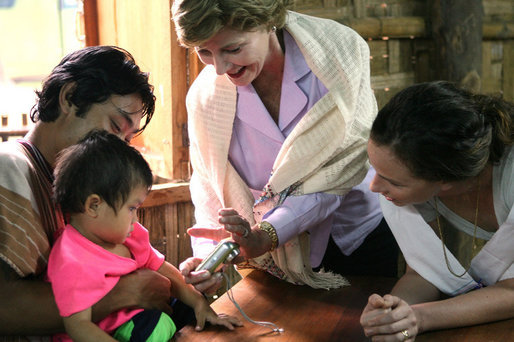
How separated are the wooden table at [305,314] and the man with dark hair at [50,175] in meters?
0.21

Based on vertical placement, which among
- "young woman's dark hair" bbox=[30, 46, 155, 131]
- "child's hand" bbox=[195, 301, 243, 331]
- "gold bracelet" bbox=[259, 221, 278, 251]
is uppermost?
"young woman's dark hair" bbox=[30, 46, 155, 131]

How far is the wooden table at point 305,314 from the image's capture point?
1.55 metres

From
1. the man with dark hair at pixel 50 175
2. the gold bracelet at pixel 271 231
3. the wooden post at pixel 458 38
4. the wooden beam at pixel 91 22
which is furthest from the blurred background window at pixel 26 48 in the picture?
the wooden post at pixel 458 38

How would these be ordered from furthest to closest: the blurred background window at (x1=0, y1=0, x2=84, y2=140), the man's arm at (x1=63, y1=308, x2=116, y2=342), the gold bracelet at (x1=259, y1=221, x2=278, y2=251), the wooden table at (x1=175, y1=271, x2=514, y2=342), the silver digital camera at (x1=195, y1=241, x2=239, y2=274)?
1. the blurred background window at (x1=0, y1=0, x2=84, y2=140)
2. the gold bracelet at (x1=259, y1=221, x2=278, y2=251)
3. the silver digital camera at (x1=195, y1=241, x2=239, y2=274)
4. the wooden table at (x1=175, y1=271, x2=514, y2=342)
5. the man's arm at (x1=63, y1=308, x2=116, y2=342)

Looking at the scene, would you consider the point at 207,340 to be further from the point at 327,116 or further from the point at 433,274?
the point at 327,116

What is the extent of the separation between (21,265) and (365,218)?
1173 millimetres

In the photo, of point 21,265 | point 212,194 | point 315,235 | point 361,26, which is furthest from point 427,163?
point 361,26

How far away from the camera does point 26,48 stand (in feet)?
13.5

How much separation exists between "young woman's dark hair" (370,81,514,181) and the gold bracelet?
0.47 m

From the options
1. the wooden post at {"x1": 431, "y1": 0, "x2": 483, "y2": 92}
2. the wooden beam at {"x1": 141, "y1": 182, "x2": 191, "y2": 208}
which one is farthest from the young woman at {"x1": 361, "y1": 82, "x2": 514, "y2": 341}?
the wooden post at {"x1": 431, "y1": 0, "x2": 483, "y2": 92}

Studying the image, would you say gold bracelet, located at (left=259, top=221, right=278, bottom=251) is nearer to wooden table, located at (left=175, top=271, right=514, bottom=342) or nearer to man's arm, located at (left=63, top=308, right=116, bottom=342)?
wooden table, located at (left=175, top=271, right=514, bottom=342)

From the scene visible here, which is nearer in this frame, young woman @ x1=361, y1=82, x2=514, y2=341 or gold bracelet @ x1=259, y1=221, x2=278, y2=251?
young woman @ x1=361, y1=82, x2=514, y2=341

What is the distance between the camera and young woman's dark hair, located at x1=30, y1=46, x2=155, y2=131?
5.50 ft

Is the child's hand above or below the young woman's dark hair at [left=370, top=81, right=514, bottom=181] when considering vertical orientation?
below
